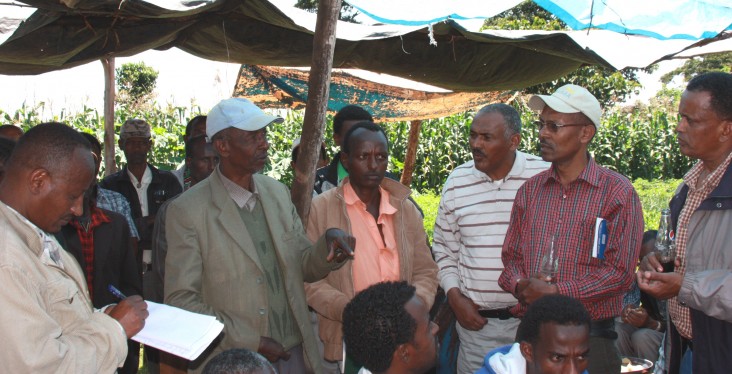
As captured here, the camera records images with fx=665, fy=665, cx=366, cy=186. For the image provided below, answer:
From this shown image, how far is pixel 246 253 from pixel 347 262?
0.75 m

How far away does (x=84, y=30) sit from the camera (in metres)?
4.90

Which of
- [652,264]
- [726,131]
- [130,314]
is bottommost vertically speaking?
[130,314]

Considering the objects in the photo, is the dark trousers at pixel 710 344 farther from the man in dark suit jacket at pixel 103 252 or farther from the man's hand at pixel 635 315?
the man in dark suit jacket at pixel 103 252

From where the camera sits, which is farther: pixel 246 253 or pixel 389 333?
pixel 246 253

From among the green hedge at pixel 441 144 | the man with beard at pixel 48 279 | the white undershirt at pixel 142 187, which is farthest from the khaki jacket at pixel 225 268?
the green hedge at pixel 441 144

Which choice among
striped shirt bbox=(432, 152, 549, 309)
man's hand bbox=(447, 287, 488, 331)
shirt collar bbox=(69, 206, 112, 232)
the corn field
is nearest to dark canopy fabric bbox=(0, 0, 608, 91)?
shirt collar bbox=(69, 206, 112, 232)

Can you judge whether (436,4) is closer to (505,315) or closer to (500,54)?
(500,54)

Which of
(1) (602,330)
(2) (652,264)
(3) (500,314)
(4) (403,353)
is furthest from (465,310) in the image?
(4) (403,353)

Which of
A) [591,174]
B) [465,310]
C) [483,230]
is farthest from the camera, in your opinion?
[483,230]

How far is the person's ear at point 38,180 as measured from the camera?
221 centimetres

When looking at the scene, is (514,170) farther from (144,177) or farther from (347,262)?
(144,177)

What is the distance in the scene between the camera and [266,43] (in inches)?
240

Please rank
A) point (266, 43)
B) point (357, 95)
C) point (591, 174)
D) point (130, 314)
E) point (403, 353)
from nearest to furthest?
point (130, 314) < point (403, 353) < point (591, 174) < point (266, 43) < point (357, 95)

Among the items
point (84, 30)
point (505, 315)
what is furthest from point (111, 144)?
point (505, 315)
